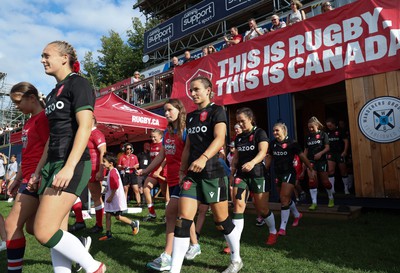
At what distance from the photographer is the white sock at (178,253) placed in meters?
2.85

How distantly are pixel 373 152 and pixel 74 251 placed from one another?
20.3ft

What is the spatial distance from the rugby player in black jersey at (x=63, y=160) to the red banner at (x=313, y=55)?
6.01 metres

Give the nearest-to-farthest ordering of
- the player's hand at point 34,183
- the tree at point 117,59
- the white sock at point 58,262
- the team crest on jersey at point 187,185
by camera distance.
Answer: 1. the white sock at point 58,262
2. the player's hand at point 34,183
3. the team crest on jersey at point 187,185
4. the tree at point 117,59

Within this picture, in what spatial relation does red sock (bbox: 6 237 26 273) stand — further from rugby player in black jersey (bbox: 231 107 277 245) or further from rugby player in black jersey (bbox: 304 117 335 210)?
rugby player in black jersey (bbox: 304 117 335 210)

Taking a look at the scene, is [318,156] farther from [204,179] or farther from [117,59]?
[117,59]

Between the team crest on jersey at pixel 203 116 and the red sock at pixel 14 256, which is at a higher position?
the team crest on jersey at pixel 203 116

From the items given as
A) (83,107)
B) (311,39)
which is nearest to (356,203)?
(311,39)

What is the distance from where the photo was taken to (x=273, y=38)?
26.0 ft

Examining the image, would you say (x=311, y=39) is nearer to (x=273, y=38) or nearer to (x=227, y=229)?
(x=273, y=38)

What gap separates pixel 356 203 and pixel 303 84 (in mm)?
2992

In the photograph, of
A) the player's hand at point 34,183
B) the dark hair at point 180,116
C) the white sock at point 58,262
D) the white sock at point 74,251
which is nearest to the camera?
the white sock at point 74,251

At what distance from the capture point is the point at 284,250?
14.0 feet

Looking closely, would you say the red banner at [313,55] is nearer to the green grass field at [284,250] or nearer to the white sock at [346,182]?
→ the white sock at [346,182]

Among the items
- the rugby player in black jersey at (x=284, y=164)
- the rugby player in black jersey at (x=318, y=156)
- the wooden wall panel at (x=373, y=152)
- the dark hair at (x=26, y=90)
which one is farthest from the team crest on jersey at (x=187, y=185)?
the wooden wall panel at (x=373, y=152)
